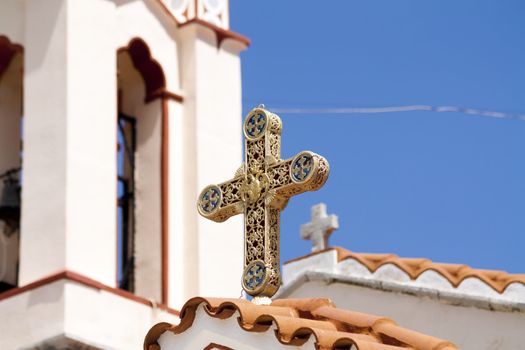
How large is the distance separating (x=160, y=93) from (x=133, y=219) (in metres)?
1.06

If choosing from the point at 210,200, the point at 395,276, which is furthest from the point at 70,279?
the point at 210,200

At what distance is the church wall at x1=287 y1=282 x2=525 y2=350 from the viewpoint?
10227 mm

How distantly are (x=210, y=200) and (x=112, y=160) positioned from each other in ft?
21.9

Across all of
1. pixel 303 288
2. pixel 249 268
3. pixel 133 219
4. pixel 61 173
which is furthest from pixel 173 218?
pixel 249 268

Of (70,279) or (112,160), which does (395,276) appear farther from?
(112,160)

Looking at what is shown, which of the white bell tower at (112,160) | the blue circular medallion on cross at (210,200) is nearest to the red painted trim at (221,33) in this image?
the white bell tower at (112,160)

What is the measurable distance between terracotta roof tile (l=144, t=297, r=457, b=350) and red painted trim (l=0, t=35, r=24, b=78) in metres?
7.63

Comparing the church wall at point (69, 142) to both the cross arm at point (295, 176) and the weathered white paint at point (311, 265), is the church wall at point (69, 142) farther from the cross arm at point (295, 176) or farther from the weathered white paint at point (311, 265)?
the cross arm at point (295, 176)

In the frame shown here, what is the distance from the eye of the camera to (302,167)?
755 cm

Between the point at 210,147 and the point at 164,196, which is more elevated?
the point at 210,147

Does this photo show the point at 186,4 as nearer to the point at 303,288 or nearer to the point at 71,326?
the point at 71,326

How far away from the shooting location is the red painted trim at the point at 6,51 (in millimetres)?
14922

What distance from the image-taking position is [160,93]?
50.8 feet

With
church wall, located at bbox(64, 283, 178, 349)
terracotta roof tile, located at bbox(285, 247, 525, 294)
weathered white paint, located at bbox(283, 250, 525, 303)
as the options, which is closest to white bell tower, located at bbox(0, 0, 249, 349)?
church wall, located at bbox(64, 283, 178, 349)
